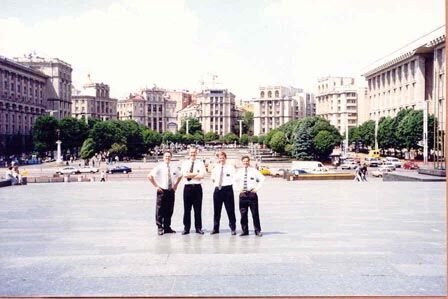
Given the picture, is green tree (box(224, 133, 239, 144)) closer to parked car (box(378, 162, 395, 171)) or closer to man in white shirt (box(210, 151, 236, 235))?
parked car (box(378, 162, 395, 171))

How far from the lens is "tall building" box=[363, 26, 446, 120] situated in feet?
224

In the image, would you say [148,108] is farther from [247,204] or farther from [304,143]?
[247,204]

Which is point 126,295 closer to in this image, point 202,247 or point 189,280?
point 189,280

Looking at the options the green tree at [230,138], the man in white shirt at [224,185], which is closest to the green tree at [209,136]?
the green tree at [230,138]

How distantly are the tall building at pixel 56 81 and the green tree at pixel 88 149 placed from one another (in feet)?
87.5

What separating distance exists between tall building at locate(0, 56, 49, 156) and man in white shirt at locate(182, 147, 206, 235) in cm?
5109

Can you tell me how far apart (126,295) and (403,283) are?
3.25 m

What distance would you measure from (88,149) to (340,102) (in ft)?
284

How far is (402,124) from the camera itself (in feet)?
201

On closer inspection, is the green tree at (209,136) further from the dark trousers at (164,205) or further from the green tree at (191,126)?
the dark trousers at (164,205)

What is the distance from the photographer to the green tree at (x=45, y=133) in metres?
66.8

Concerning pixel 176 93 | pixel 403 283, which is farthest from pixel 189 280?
pixel 176 93

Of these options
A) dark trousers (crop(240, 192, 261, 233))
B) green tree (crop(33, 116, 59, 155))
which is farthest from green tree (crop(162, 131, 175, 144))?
dark trousers (crop(240, 192, 261, 233))

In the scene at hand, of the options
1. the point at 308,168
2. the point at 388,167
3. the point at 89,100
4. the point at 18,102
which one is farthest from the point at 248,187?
the point at 89,100
